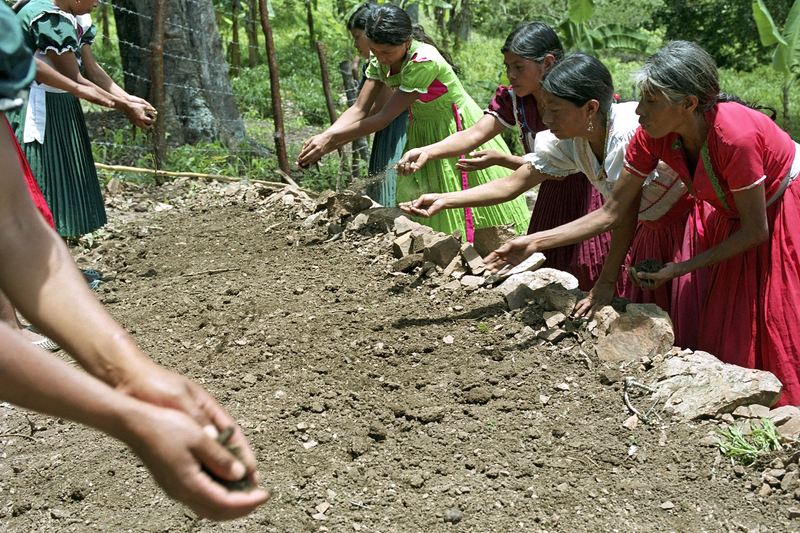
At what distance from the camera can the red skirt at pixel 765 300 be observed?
8.95ft

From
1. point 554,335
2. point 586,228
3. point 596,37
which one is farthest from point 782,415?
point 596,37

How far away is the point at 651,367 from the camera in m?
2.62

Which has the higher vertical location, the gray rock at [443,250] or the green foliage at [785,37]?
the green foliage at [785,37]

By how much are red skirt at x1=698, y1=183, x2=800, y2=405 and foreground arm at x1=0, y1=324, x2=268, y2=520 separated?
2312 mm

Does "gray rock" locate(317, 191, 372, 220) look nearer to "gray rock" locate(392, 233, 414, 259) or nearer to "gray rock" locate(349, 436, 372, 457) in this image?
"gray rock" locate(392, 233, 414, 259)

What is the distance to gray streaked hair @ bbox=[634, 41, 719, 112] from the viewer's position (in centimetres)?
243

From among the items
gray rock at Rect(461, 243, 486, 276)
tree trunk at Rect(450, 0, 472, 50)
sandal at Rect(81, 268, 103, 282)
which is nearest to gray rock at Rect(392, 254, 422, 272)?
gray rock at Rect(461, 243, 486, 276)

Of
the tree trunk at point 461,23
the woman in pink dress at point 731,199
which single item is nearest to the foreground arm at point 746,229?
the woman in pink dress at point 731,199

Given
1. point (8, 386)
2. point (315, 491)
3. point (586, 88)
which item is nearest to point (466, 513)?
point (315, 491)

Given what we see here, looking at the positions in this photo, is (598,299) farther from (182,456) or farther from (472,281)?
(182,456)

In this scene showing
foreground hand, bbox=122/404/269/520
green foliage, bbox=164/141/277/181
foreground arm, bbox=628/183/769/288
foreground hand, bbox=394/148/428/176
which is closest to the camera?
foreground hand, bbox=122/404/269/520

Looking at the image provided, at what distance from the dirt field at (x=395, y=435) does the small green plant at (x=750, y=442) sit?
35 mm

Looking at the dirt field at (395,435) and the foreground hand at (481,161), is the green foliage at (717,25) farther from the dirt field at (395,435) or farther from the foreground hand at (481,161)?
the dirt field at (395,435)

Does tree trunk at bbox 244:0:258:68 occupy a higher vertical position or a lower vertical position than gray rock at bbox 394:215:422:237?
higher
